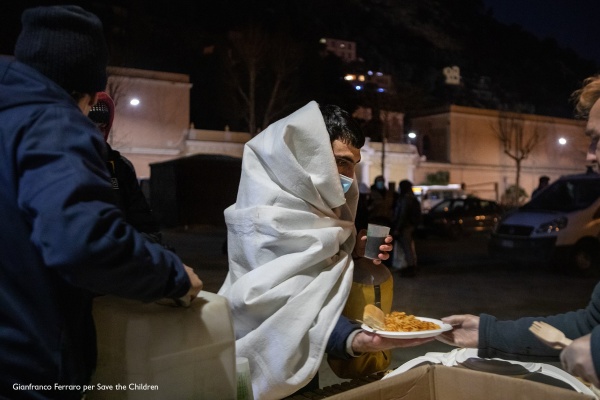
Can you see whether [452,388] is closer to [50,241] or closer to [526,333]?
[526,333]

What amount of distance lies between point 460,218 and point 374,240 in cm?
2087

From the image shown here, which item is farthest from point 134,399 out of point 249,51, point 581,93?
point 249,51

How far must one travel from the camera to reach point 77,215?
51.9 inches

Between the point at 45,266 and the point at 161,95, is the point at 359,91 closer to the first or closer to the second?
the point at 161,95

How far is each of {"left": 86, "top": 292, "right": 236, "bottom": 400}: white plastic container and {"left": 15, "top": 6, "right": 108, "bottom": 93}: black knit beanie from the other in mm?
651

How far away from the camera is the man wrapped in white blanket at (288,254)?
2.16 meters

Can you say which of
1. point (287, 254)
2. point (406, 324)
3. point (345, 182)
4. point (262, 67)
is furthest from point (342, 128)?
point (262, 67)

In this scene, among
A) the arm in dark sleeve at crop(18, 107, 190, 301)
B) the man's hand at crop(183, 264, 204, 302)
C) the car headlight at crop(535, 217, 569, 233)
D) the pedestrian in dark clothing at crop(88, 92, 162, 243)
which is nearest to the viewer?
the arm in dark sleeve at crop(18, 107, 190, 301)

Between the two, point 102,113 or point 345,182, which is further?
point 102,113

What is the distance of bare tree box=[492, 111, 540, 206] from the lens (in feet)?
175

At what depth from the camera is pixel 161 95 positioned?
3741cm

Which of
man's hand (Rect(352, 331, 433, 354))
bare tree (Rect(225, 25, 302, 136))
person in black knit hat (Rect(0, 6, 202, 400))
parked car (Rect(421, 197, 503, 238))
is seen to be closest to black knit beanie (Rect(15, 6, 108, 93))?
person in black knit hat (Rect(0, 6, 202, 400))

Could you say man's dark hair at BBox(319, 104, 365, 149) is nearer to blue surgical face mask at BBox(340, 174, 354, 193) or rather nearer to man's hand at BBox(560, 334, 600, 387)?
blue surgical face mask at BBox(340, 174, 354, 193)

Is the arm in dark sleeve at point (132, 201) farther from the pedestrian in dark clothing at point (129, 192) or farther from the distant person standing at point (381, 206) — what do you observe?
the distant person standing at point (381, 206)
